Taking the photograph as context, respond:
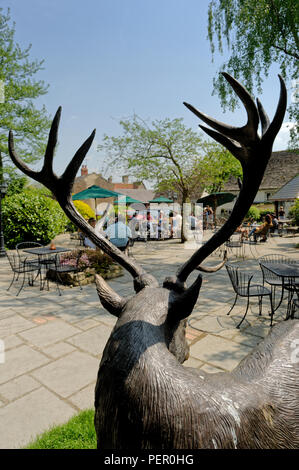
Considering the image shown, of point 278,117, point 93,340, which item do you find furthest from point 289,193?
point 278,117

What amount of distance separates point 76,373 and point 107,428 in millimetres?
2445

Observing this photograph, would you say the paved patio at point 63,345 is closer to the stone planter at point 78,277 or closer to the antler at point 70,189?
the stone planter at point 78,277

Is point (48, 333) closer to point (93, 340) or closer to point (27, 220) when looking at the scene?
point (93, 340)

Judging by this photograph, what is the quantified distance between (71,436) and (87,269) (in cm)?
510

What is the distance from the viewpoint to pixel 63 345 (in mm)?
3814

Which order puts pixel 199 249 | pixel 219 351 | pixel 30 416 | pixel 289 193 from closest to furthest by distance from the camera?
pixel 199 249
pixel 30 416
pixel 219 351
pixel 289 193

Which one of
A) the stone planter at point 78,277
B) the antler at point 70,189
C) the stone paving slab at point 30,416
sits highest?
the antler at point 70,189

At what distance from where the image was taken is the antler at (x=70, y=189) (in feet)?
4.91

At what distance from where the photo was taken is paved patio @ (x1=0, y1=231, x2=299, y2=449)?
2.62 metres

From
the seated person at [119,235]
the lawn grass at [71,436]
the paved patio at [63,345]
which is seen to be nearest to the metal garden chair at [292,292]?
the paved patio at [63,345]

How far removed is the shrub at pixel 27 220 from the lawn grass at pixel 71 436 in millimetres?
11655

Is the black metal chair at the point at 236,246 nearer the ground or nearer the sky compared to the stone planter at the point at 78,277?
nearer the sky

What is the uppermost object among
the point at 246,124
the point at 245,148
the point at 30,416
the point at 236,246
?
the point at 246,124

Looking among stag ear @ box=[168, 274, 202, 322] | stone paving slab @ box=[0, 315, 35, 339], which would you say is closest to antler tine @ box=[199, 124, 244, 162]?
stag ear @ box=[168, 274, 202, 322]
